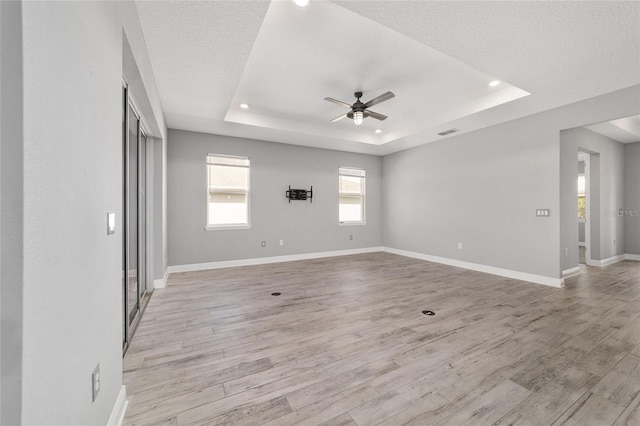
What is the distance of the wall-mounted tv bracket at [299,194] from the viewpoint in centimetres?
615

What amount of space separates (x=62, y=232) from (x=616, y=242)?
9.32 m

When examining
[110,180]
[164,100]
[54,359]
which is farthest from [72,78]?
[164,100]

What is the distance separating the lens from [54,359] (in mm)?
863

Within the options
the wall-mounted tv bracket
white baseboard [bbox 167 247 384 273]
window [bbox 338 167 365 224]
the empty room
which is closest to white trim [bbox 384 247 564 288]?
the empty room

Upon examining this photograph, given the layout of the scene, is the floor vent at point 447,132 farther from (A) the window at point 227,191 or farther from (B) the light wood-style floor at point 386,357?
(A) the window at point 227,191

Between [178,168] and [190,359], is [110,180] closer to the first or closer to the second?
[190,359]

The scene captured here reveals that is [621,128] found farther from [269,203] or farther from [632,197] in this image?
[269,203]

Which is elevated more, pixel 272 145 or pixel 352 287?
pixel 272 145

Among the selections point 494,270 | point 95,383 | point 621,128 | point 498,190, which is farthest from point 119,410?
point 621,128

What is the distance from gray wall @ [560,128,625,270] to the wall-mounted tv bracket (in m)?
5.02

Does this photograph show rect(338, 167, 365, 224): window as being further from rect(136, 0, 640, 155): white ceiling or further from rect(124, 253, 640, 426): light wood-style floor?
rect(124, 253, 640, 426): light wood-style floor

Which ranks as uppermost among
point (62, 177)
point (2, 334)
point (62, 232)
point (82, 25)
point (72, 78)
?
point (82, 25)

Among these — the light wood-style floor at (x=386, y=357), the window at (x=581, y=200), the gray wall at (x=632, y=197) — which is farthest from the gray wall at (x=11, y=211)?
the window at (x=581, y=200)

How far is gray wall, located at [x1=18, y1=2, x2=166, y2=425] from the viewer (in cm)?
75
